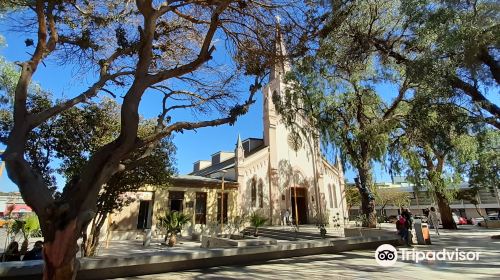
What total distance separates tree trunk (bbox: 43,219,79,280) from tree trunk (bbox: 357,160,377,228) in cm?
1361

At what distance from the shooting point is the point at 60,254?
4.09 metres

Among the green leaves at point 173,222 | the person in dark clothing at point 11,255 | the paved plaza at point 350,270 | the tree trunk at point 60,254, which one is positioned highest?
the green leaves at point 173,222

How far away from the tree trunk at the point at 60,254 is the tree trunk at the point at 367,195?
13.6 m

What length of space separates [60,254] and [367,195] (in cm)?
1396

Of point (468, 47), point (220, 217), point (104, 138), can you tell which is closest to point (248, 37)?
point (468, 47)

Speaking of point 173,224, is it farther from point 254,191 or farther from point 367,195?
point 367,195

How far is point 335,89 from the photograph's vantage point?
53.5ft

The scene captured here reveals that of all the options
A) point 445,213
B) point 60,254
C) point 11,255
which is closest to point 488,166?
point 445,213

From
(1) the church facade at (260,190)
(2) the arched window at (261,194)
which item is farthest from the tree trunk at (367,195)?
(2) the arched window at (261,194)

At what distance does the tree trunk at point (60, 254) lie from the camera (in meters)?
4.06

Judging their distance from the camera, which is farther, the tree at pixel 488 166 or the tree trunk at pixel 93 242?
the tree at pixel 488 166

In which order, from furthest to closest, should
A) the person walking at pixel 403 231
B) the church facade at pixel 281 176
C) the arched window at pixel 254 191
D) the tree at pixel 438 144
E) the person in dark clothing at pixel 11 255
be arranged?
the arched window at pixel 254 191 → the church facade at pixel 281 176 → the person walking at pixel 403 231 → the tree at pixel 438 144 → the person in dark clothing at pixel 11 255

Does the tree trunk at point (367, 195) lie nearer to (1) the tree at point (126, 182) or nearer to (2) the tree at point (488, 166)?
(1) the tree at point (126, 182)

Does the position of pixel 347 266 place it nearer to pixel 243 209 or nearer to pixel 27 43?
pixel 27 43
